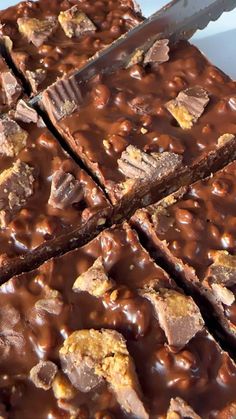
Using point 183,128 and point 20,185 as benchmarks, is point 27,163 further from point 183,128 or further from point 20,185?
point 183,128

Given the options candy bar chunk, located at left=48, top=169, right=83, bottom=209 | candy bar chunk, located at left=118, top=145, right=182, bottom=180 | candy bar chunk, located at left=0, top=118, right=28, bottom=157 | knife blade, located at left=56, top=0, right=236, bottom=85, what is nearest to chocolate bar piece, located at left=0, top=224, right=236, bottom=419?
candy bar chunk, located at left=48, top=169, right=83, bottom=209

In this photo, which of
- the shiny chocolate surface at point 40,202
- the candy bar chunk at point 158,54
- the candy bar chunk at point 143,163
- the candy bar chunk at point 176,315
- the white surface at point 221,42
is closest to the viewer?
the candy bar chunk at point 176,315

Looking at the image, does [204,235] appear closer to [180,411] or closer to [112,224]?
[112,224]

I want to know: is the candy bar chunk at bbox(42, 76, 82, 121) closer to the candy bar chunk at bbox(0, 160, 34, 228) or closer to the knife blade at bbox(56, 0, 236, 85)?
the knife blade at bbox(56, 0, 236, 85)

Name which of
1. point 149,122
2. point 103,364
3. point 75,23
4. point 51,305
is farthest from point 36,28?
point 103,364

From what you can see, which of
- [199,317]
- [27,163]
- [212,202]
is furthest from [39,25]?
[199,317]

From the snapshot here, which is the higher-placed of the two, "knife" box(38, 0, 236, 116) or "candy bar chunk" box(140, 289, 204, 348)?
"knife" box(38, 0, 236, 116)

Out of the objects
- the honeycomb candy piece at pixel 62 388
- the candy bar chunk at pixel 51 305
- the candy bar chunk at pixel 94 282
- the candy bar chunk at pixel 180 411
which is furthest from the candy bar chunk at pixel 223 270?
the honeycomb candy piece at pixel 62 388

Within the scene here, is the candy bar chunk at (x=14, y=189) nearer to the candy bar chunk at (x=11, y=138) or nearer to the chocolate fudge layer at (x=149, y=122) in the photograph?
the candy bar chunk at (x=11, y=138)
